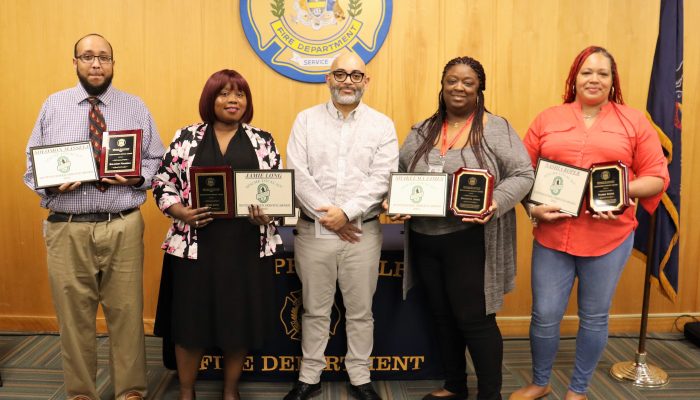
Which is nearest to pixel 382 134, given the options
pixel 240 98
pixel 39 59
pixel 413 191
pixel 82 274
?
pixel 413 191

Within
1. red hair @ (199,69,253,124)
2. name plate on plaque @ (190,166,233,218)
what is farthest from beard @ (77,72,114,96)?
name plate on plaque @ (190,166,233,218)

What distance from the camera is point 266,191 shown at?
2367 millimetres

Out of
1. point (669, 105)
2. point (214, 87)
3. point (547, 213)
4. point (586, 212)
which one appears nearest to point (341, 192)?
point (214, 87)

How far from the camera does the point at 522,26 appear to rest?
3482mm

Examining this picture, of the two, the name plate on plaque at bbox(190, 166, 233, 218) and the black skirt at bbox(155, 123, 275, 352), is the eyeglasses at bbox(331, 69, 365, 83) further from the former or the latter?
the name plate on plaque at bbox(190, 166, 233, 218)

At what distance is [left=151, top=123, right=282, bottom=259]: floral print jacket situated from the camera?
7.94ft

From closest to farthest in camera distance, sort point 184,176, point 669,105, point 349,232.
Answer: point 184,176 < point 349,232 < point 669,105

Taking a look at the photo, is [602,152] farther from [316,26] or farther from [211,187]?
[316,26]

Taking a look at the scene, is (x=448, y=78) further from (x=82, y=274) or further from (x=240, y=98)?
(x=82, y=274)

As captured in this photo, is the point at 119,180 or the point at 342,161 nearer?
the point at 119,180

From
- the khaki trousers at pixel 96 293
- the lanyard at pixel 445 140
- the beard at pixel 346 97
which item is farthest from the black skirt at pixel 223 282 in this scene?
the lanyard at pixel 445 140

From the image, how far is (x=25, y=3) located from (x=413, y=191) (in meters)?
2.67

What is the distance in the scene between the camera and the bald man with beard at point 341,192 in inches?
99.0

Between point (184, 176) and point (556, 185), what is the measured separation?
1.59 m
